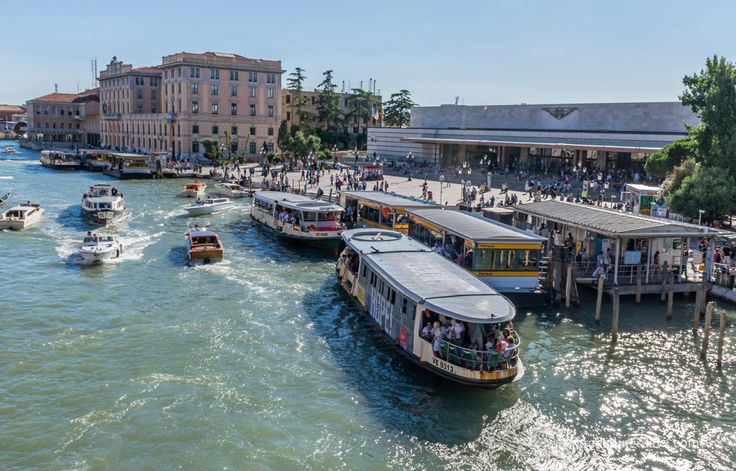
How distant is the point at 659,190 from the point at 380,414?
3608cm

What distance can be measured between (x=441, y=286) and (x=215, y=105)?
9371 centimetres

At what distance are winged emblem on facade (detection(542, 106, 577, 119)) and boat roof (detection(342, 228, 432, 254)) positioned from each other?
5084cm

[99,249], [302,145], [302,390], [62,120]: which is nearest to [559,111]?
[302,145]

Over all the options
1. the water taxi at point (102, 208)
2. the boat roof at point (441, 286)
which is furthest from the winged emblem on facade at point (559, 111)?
the boat roof at point (441, 286)

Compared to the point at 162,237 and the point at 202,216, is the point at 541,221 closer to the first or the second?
the point at 162,237

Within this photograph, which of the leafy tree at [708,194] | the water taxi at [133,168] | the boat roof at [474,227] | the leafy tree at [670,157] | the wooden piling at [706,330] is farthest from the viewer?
the water taxi at [133,168]

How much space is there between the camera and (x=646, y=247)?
32.8 metres

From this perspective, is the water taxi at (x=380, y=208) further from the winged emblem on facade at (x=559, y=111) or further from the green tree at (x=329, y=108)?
the green tree at (x=329, y=108)

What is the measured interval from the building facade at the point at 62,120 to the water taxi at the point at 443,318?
149m

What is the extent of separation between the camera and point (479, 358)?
2055 cm

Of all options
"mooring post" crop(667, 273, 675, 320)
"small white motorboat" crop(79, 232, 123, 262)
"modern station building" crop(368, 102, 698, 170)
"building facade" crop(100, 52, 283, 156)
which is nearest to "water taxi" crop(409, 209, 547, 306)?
"mooring post" crop(667, 273, 675, 320)

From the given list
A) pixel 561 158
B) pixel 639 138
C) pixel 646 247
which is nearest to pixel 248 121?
pixel 561 158

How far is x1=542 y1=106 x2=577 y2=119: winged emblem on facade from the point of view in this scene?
A: 7688cm

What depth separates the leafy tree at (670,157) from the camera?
54.0m
